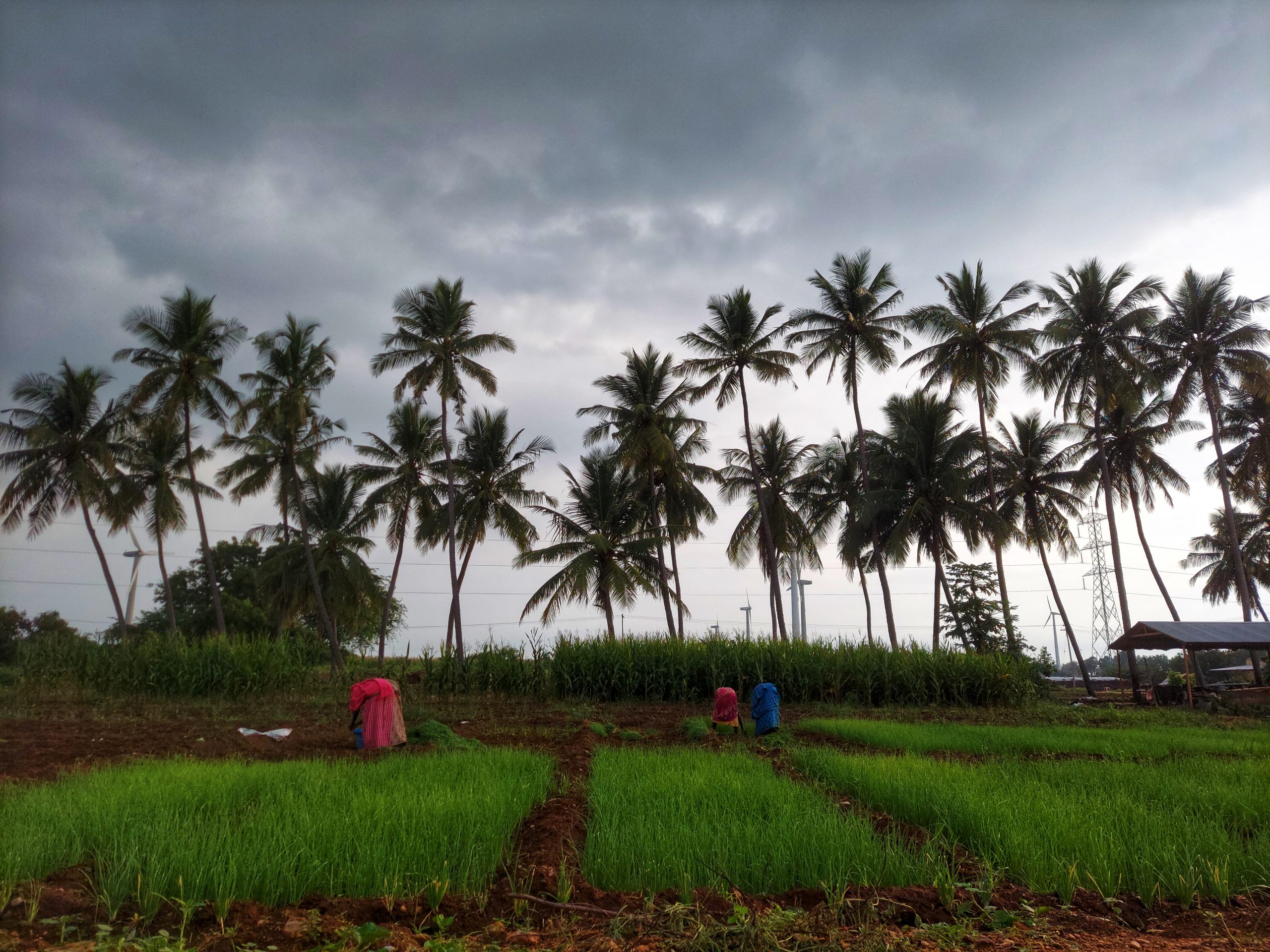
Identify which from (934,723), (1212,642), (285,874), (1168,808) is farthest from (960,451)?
(285,874)

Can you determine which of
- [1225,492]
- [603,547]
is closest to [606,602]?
[603,547]

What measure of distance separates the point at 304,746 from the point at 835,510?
26410 millimetres

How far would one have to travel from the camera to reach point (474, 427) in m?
29.7

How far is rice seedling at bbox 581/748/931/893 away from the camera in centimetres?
409

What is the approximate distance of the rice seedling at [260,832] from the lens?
3.72 meters

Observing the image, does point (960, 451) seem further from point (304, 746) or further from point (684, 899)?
point (684, 899)

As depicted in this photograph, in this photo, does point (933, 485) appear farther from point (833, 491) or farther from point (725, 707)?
point (725, 707)

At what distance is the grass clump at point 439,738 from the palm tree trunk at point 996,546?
20.5m

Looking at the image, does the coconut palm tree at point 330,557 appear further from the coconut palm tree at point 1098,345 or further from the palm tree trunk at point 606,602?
the coconut palm tree at point 1098,345

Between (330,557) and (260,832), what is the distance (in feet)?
102

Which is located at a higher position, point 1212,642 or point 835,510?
point 835,510

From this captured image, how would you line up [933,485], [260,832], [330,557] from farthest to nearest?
[330,557], [933,485], [260,832]

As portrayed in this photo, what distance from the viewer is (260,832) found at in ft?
14.4

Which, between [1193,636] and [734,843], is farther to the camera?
[1193,636]
